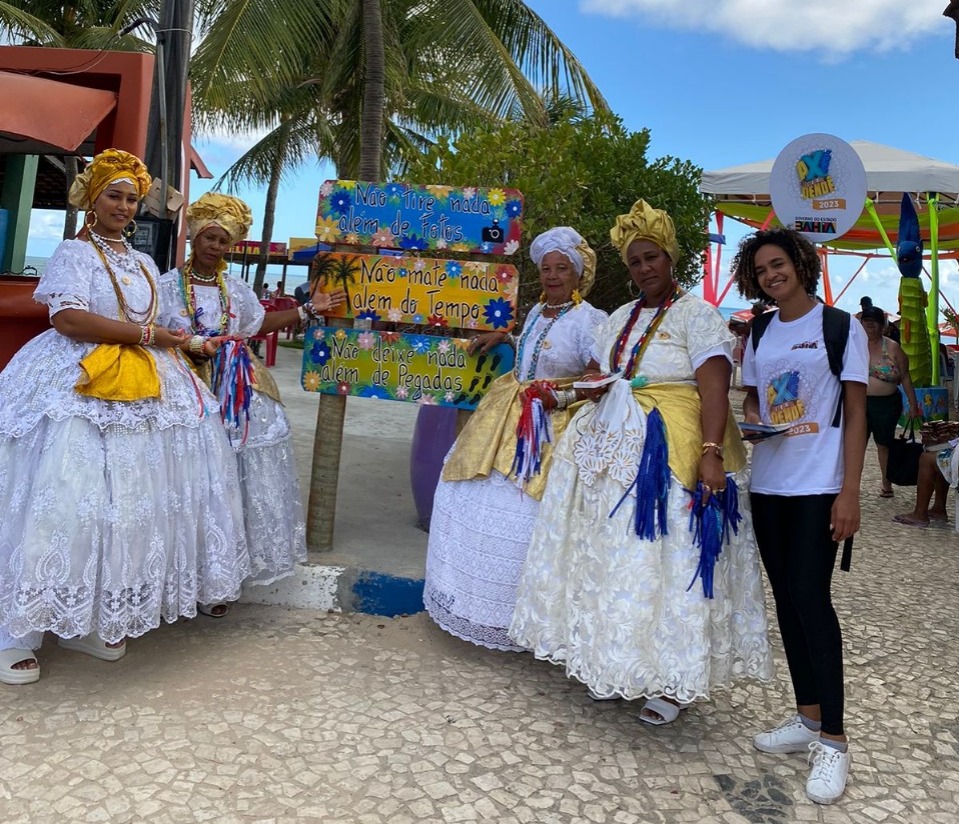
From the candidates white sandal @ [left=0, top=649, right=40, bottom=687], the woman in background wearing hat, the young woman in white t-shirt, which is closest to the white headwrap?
→ the young woman in white t-shirt

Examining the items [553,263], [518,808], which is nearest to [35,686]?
[518,808]

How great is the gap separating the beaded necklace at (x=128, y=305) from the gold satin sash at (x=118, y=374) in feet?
0.40

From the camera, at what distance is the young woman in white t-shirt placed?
2.57m

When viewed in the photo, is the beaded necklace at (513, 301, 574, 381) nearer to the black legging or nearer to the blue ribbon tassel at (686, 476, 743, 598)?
the blue ribbon tassel at (686, 476, 743, 598)

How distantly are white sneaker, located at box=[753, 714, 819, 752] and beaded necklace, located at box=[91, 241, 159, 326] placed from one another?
2.73 meters

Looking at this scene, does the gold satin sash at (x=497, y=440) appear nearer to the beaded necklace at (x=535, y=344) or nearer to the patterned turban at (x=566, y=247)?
the beaded necklace at (x=535, y=344)

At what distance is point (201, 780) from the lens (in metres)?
2.48

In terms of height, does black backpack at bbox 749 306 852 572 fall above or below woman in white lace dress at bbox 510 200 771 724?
above

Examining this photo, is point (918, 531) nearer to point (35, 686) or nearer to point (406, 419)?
point (406, 419)

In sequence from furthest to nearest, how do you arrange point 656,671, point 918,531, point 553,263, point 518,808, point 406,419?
point 406,419, point 918,531, point 553,263, point 656,671, point 518,808

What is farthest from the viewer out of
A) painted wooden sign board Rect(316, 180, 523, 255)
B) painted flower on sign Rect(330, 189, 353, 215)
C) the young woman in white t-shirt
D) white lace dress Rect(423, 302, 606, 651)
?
painted flower on sign Rect(330, 189, 353, 215)

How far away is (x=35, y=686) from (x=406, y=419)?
22.1ft

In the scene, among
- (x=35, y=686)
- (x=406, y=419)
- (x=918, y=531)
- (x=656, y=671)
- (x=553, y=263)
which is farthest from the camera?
(x=406, y=419)

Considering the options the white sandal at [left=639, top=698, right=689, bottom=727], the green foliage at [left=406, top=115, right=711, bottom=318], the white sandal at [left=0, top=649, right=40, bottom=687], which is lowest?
the white sandal at [left=0, top=649, right=40, bottom=687]
